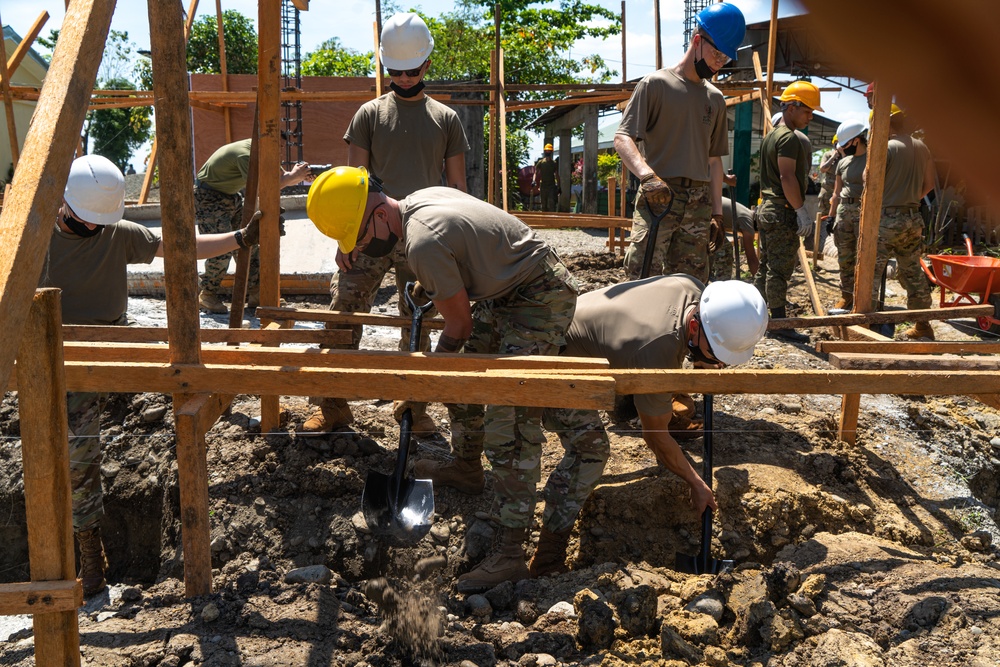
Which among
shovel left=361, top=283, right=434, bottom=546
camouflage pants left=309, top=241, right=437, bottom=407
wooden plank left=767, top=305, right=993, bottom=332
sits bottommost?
shovel left=361, top=283, right=434, bottom=546

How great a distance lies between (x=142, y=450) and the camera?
4.80m

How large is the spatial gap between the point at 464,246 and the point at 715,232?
218 centimetres

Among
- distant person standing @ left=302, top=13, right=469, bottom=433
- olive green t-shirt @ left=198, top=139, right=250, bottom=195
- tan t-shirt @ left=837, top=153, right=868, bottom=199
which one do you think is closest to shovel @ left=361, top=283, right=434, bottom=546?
distant person standing @ left=302, top=13, right=469, bottom=433

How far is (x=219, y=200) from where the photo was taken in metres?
6.99

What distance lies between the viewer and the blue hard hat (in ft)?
14.3

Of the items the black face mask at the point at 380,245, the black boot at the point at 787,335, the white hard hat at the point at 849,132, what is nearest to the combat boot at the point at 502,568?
the black face mask at the point at 380,245

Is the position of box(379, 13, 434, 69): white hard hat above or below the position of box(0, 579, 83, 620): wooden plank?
above

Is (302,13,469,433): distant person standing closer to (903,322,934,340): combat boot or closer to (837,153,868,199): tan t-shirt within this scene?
(903,322,934,340): combat boot

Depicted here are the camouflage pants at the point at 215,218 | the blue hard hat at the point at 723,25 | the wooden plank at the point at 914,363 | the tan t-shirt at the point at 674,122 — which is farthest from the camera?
the camouflage pants at the point at 215,218

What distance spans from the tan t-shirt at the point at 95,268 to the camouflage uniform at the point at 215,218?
2.75m

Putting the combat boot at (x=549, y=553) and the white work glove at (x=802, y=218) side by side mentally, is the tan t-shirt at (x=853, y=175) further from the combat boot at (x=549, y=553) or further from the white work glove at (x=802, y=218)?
the combat boot at (x=549, y=553)

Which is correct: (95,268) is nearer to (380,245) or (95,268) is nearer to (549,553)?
(380,245)

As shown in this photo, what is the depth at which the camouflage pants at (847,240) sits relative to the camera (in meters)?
7.20

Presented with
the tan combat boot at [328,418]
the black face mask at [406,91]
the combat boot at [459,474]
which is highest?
the black face mask at [406,91]
